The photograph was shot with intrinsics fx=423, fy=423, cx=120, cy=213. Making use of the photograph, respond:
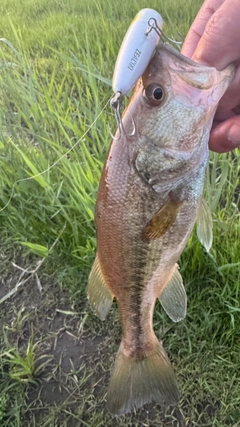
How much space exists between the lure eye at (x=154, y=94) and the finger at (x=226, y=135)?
0.72 feet

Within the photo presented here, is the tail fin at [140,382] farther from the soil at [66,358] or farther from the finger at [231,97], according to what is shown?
the finger at [231,97]

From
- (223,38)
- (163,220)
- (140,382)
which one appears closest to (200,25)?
(223,38)

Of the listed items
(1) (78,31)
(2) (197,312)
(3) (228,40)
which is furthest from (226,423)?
(1) (78,31)

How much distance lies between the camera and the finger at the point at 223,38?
0.87 metres

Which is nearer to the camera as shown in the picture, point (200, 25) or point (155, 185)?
point (155, 185)

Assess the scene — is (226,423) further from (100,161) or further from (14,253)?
(14,253)

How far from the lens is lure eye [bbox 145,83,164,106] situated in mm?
819

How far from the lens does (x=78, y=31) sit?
8.45ft

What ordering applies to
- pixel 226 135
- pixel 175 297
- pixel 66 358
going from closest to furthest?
pixel 226 135, pixel 175 297, pixel 66 358

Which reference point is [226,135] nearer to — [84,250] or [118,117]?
[118,117]

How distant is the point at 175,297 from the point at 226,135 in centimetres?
44

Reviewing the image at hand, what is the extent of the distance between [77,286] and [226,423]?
0.77 m

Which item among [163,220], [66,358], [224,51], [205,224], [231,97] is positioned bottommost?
[66,358]

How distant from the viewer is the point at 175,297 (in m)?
1.12
